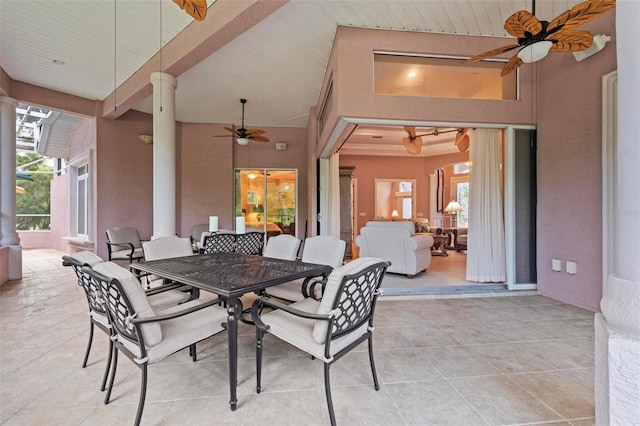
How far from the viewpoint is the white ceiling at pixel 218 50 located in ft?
10.8

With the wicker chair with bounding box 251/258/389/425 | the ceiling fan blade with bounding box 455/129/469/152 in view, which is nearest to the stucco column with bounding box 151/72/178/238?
the wicker chair with bounding box 251/258/389/425

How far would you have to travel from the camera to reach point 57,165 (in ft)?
31.2

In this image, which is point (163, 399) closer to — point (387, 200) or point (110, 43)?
point (110, 43)

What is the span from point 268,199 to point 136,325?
623 centimetres

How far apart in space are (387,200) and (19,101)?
9861 millimetres

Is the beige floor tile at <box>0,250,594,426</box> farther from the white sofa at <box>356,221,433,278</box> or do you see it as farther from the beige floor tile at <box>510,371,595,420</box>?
the white sofa at <box>356,221,433,278</box>

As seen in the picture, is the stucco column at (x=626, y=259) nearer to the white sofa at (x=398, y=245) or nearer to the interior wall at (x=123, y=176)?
the white sofa at (x=398, y=245)

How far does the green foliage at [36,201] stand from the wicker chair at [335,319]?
1207 cm

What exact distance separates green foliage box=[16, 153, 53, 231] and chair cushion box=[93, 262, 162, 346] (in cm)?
1159

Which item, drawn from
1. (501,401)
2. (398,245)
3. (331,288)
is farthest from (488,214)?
(331,288)

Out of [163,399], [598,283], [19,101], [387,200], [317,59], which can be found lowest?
[163,399]

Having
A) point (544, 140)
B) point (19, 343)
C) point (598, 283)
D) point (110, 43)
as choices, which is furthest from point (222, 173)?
point (598, 283)

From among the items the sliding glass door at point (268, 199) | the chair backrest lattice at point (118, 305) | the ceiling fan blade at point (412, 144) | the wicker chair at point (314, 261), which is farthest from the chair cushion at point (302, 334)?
the sliding glass door at point (268, 199)

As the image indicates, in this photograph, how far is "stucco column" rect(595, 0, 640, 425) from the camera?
1.00 metres
